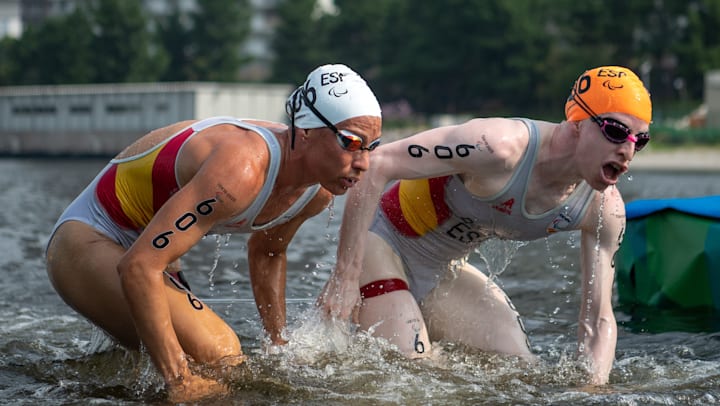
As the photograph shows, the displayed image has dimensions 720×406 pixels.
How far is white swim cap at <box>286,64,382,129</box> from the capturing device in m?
5.02

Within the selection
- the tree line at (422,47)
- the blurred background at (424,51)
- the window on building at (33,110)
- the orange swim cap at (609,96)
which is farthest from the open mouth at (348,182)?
the window on building at (33,110)

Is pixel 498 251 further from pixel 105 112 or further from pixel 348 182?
pixel 105 112

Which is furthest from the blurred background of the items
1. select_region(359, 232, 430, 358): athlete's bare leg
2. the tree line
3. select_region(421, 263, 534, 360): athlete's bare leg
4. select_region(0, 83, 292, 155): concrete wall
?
select_region(359, 232, 430, 358): athlete's bare leg

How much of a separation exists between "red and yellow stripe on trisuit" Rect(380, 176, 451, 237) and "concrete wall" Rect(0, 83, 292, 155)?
52609 millimetres

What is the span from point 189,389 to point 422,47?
69972 millimetres

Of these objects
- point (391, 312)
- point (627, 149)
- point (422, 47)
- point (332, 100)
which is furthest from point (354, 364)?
point (422, 47)

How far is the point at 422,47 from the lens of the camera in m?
73.8

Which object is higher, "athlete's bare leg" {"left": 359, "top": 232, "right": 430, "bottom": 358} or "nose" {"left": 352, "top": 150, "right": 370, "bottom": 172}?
"nose" {"left": 352, "top": 150, "right": 370, "bottom": 172}

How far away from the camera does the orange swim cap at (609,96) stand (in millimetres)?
5395

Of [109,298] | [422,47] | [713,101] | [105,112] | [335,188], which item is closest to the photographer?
[335,188]

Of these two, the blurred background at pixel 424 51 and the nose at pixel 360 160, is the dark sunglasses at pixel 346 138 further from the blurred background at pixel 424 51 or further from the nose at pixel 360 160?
the blurred background at pixel 424 51

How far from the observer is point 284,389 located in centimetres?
566

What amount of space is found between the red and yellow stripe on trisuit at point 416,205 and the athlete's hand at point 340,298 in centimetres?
62

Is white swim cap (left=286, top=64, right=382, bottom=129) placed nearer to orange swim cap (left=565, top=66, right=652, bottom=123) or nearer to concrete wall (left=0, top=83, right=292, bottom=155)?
orange swim cap (left=565, top=66, right=652, bottom=123)
